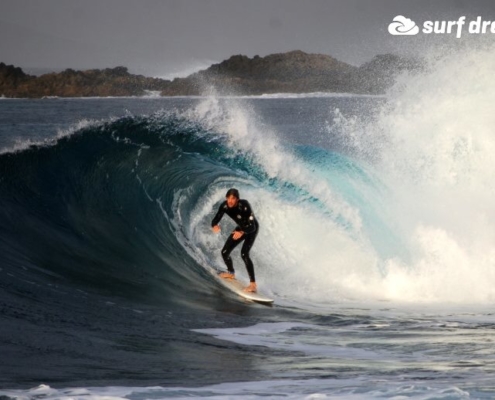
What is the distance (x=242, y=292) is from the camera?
37.6ft

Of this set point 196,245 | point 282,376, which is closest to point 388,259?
point 196,245

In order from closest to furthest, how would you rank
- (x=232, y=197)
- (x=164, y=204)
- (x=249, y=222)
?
1. (x=232, y=197)
2. (x=249, y=222)
3. (x=164, y=204)

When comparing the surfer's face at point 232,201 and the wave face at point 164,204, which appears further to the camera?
the wave face at point 164,204

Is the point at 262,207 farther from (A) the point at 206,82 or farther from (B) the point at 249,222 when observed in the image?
(A) the point at 206,82

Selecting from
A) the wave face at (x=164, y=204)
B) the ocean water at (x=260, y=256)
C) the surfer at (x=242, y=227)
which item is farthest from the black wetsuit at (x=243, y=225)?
the wave face at (x=164, y=204)

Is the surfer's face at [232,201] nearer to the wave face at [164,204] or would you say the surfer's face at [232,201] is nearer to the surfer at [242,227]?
the surfer at [242,227]

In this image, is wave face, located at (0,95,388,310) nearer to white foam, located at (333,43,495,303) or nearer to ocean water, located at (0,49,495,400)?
ocean water, located at (0,49,495,400)

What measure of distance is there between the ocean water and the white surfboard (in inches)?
4.7

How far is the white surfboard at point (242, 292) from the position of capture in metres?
11.3

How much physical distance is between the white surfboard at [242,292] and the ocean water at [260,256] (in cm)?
12

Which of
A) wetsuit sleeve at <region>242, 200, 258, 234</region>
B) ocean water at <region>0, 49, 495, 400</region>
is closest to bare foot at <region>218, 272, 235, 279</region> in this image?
ocean water at <region>0, 49, 495, 400</region>

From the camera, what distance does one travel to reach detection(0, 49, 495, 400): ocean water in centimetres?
744

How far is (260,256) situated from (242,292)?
2.47 meters

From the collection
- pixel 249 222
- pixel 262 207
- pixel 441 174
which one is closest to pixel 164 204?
pixel 262 207
